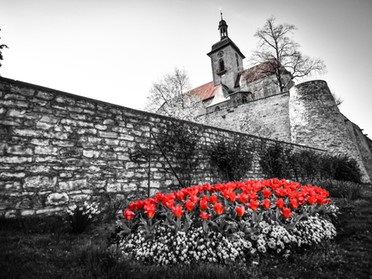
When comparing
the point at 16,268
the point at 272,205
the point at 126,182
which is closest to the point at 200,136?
the point at 126,182

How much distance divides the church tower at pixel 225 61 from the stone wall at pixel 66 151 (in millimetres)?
29382

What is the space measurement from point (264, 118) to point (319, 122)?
13.3 ft

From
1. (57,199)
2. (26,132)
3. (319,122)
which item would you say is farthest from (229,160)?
(319,122)

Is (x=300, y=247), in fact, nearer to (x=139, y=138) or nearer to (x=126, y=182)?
(x=126, y=182)

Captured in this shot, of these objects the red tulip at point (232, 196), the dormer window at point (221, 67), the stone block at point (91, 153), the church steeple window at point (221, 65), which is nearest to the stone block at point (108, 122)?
the stone block at point (91, 153)

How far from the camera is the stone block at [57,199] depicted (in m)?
3.54

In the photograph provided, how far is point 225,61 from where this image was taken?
32469 millimetres

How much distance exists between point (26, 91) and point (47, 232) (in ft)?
8.36

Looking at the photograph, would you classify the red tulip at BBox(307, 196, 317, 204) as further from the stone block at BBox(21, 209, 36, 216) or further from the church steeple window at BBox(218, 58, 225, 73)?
the church steeple window at BBox(218, 58, 225, 73)

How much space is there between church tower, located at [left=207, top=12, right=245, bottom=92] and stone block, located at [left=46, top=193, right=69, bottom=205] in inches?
1225

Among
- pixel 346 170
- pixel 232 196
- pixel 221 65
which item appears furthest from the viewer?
pixel 221 65

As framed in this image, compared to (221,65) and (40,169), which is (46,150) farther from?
(221,65)

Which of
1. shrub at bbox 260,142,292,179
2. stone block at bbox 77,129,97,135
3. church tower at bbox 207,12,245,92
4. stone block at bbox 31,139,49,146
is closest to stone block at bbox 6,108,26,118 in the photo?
stone block at bbox 31,139,49,146

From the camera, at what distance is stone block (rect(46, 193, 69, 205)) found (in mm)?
3535
